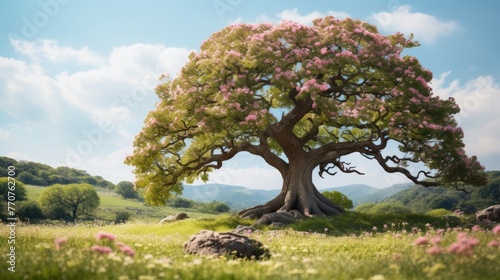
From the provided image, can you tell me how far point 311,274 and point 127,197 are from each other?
14766 cm

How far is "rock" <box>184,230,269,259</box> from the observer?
9.39 meters

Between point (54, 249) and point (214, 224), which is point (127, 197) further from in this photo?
point (54, 249)

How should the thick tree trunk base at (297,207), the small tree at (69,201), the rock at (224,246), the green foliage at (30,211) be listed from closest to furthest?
the rock at (224,246) → the thick tree trunk base at (297,207) → the green foliage at (30,211) → the small tree at (69,201)

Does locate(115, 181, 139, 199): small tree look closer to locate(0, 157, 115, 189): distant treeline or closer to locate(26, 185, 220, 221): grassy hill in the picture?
locate(26, 185, 220, 221): grassy hill

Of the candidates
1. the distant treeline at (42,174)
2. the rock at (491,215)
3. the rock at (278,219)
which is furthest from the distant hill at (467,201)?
the distant treeline at (42,174)

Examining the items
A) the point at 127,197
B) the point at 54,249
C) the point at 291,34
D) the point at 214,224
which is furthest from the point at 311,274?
the point at 127,197

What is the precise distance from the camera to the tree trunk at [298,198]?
2834 cm

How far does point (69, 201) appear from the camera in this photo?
3725 inches

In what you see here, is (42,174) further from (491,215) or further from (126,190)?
(491,215)

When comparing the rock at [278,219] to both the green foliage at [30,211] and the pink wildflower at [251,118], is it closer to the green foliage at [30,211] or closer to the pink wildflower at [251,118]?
the pink wildflower at [251,118]

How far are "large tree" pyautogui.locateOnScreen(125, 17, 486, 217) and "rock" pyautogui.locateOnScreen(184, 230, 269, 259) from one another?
13905 millimetres

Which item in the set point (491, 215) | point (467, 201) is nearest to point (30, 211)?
point (491, 215)

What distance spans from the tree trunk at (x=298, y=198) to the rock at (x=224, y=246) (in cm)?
1811

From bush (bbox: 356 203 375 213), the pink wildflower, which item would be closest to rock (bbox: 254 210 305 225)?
the pink wildflower
